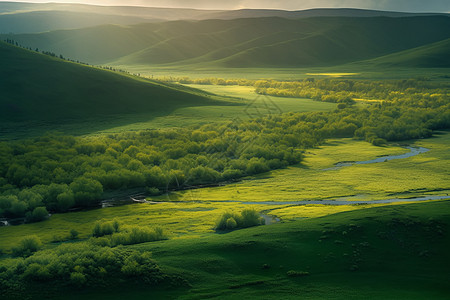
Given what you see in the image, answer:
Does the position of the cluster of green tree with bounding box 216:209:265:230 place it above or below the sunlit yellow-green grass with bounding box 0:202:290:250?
above

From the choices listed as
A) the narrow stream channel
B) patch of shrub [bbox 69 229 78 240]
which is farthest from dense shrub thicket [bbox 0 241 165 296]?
the narrow stream channel

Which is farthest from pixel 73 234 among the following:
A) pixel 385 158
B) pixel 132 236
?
pixel 385 158

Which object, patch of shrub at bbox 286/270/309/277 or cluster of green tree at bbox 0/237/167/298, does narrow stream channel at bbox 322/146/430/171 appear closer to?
patch of shrub at bbox 286/270/309/277

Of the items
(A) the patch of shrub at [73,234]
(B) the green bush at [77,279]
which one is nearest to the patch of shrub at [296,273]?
(B) the green bush at [77,279]

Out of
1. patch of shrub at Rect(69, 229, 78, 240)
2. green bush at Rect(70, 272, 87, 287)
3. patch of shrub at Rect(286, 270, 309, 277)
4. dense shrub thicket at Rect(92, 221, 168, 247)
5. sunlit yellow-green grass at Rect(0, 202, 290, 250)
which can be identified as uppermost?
green bush at Rect(70, 272, 87, 287)

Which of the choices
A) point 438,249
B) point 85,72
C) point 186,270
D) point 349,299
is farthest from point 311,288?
point 85,72
